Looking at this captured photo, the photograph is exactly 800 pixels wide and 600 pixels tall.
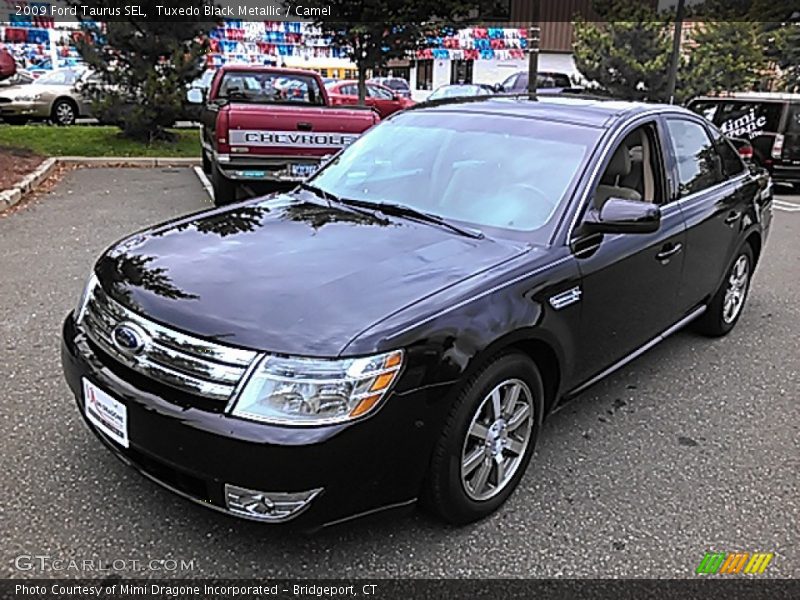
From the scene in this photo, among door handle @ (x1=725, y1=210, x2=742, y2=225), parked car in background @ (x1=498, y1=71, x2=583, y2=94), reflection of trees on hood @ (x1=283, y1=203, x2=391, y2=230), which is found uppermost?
parked car in background @ (x1=498, y1=71, x2=583, y2=94)

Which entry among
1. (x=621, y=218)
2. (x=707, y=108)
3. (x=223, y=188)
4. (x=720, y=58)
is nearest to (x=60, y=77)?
(x=223, y=188)

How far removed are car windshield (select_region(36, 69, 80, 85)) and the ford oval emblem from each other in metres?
16.9

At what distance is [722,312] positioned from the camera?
16.0ft

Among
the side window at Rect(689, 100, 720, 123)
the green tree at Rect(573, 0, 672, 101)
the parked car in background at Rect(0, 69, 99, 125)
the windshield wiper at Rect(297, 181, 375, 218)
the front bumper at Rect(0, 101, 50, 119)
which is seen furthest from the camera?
the green tree at Rect(573, 0, 672, 101)

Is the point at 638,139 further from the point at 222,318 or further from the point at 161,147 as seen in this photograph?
the point at 161,147

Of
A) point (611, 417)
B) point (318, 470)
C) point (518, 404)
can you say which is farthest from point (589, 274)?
point (318, 470)

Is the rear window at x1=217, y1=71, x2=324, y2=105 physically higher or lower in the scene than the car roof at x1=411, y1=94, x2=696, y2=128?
higher

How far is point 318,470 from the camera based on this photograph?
7.30 feet

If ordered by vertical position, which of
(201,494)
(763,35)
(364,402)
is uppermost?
(763,35)

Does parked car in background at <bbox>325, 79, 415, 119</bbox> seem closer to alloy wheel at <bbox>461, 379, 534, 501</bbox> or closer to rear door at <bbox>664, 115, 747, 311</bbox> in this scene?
rear door at <bbox>664, 115, 747, 311</bbox>

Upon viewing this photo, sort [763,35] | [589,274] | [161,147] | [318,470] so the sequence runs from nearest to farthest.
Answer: [318,470], [589,274], [161,147], [763,35]

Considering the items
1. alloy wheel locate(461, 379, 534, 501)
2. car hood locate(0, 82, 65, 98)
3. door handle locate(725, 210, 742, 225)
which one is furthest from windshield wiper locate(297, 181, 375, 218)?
car hood locate(0, 82, 65, 98)

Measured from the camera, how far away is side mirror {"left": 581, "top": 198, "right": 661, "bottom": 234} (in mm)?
3117

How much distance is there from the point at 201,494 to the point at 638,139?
282 centimetres
